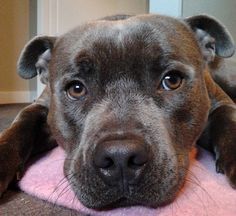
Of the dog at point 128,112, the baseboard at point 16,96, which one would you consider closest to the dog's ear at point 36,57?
the dog at point 128,112

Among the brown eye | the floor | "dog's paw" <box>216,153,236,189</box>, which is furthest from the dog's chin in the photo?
the brown eye

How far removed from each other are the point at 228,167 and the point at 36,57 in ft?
3.16

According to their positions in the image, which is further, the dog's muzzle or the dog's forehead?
the dog's forehead

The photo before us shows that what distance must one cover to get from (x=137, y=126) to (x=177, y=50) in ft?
1.31

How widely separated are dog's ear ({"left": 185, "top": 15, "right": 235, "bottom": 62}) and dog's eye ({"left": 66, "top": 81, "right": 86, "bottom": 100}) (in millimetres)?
576

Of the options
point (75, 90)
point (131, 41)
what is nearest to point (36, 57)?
point (75, 90)

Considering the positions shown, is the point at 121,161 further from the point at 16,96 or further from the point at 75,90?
the point at 16,96

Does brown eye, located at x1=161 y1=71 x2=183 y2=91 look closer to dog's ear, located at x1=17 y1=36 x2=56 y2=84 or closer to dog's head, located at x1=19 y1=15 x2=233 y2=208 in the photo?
dog's head, located at x1=19 y1=15 x2=233 y2=208

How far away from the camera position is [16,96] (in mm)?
5453

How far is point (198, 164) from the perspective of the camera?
5.52ft

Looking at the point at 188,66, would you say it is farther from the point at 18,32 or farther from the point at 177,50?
the point at 18,32

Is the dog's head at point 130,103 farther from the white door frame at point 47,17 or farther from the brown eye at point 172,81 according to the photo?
the white door frame at point 47,17

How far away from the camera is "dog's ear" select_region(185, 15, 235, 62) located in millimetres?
1866

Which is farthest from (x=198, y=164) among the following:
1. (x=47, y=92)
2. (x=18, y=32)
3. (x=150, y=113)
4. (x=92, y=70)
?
(x=18, y=32)
